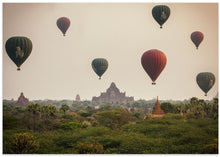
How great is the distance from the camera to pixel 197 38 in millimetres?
49312

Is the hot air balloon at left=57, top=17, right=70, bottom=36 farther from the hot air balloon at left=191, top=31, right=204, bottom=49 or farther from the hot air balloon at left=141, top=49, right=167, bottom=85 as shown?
the hot air balloon at left=191, top=31, right=204, bottom=49

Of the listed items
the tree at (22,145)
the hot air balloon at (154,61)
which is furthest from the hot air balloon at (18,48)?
the hot air balloon at (154,61)

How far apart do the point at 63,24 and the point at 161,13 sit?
1917 centimetres

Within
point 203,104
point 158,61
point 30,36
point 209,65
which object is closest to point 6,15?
point 30,36

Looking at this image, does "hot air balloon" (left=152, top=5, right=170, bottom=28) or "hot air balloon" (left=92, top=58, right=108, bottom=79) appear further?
"hot air balloon" (left=92, top=58, right=108, bottom=79)

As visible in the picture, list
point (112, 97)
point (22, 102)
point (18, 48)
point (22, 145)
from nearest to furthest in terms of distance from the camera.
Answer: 1. point (22, 145)
2. point (18, 48)
3. point (22, 102)
4. point (112, 97)

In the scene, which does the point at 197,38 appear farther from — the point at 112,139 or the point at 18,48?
the point at 18,48

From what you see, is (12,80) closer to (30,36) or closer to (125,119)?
(30,36)

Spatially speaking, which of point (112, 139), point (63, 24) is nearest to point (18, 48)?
point (112, 139)

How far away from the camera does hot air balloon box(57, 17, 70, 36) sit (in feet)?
168

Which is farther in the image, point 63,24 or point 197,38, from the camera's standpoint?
point 63,24

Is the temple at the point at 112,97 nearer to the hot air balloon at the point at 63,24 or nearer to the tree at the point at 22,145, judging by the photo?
the hot air balloon at the point at 63,24

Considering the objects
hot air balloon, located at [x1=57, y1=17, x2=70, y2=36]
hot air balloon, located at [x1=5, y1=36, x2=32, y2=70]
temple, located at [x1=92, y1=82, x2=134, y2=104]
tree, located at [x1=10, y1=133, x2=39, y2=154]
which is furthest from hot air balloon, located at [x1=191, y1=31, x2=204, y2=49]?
temple, located at [x1=92, y1=82, x2=134, y2=104]

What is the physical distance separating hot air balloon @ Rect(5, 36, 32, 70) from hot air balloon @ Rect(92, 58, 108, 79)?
2075cm
